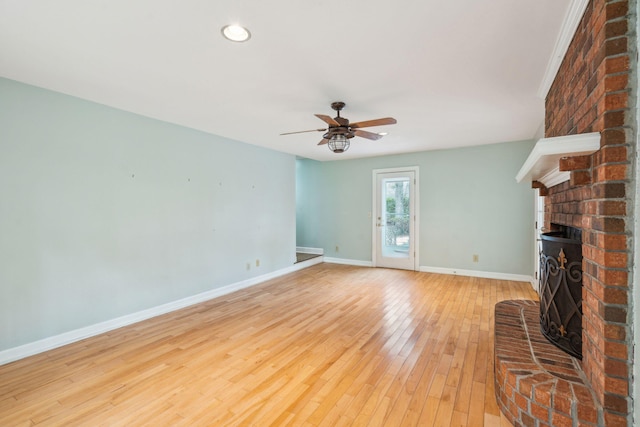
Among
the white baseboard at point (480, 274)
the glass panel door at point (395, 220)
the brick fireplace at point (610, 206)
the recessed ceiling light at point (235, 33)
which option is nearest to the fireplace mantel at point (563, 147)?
the brick fireplace at point (610, 206)

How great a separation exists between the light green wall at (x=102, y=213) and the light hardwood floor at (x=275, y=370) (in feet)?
1.32

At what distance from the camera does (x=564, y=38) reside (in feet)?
6.13

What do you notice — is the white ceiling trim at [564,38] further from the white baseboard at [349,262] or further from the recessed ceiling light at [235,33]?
the white baseboard at [349,262]

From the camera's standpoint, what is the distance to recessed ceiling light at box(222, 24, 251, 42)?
5.88 ft

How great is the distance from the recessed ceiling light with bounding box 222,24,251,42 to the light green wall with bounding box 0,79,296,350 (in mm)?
2133

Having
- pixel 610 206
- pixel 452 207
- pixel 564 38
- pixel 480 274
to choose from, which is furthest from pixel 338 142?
pixel 480 274

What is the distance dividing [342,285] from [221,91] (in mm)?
3426

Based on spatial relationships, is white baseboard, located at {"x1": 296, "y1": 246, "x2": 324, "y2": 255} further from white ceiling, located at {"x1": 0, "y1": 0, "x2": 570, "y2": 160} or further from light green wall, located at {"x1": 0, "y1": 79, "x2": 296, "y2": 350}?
white ceiling, located at {"x1": 0, "y1": 0, "x2": 570, "y2": 160}

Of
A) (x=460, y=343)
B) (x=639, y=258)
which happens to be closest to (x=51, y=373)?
(x=460, y=343)

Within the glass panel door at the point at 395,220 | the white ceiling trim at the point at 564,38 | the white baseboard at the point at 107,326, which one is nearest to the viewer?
the white ceiling trim at the point at 564,38

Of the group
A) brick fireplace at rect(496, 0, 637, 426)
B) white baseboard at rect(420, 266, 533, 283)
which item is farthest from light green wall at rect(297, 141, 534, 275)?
brick fireplace at rect(496, 0, 637, 426)

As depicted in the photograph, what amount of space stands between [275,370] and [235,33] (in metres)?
2.46

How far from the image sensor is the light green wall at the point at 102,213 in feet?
8.45

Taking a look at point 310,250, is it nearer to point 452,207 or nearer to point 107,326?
point 452,207
